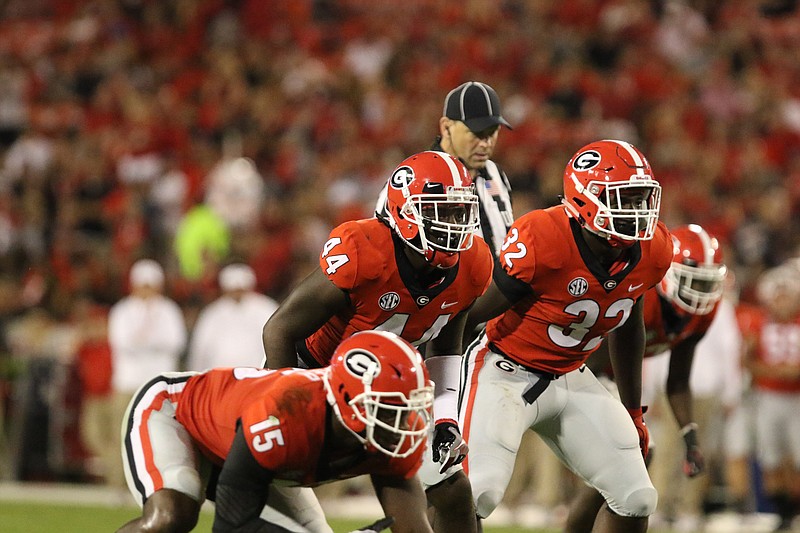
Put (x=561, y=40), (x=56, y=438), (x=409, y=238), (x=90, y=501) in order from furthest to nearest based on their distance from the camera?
1. (x=561, y=40)
2. (x=56, y=438)
3. (x=90, y=501)
4. (x=409, y=238)

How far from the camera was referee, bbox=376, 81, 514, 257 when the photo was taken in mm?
5555

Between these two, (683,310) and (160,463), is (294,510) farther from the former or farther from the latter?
(683,310)

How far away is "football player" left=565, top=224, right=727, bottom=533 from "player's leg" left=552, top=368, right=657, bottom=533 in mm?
891

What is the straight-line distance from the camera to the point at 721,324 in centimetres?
917

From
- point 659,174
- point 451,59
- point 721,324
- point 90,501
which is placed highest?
point 451,59

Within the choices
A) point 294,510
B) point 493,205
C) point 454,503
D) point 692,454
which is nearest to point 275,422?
point 294,510

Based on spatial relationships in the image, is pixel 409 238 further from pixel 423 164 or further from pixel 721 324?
pixel 721 324

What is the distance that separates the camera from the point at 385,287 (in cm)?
458

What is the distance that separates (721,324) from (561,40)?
5380 millimetres

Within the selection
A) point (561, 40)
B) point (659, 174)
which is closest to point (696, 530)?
point (659, 174)

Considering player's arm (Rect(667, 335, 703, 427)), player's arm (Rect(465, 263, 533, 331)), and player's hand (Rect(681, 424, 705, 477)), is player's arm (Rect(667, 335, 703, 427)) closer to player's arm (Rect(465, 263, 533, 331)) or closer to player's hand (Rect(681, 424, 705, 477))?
player's hand (Rect(681, 424, 705, 477))

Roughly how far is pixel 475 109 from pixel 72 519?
4.65 metres

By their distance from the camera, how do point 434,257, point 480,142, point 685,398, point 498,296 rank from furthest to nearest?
1. point 685,398
2. point 480,142
3. point 498,296
4. point 434,257

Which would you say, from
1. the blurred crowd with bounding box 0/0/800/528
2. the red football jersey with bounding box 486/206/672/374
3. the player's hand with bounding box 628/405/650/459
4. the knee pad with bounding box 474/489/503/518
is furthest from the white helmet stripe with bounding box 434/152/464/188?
the blurred crowd with bounding box 0/0/800/528
